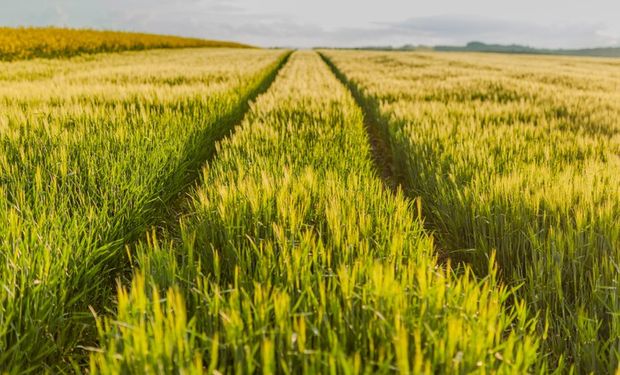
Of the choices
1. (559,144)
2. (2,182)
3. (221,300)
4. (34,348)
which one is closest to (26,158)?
(2,182)

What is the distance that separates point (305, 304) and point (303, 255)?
19 cm

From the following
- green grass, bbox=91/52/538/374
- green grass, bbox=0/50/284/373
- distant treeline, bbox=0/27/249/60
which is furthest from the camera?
distant treeline, bbox=0/27/249/60

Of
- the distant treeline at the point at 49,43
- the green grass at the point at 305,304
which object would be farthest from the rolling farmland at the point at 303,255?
the distant treeline at the point at 49,43

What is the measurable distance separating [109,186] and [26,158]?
52cm

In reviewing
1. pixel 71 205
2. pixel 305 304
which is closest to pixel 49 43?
Answer: pixel 71 205

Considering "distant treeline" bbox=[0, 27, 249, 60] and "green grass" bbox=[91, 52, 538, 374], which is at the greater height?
"distant treeline" bbox=[0, 27, 249, 60]

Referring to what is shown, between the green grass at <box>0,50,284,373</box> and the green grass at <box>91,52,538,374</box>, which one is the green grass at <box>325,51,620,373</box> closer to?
the green grass at <box>91,52,538,374</box>

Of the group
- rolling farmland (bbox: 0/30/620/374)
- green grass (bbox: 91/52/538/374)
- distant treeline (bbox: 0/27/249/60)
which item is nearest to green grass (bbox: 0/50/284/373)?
rolling farmland (bbox: 0/30/620/374)

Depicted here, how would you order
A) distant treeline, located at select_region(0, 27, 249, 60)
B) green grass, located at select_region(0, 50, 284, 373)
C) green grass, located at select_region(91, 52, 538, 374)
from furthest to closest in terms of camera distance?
distant treeline, located at select_region(0, 27, 249, 60) < green grass, located at select_region(0, 50, 284, 373) < green grass, located at select_region(91, 52, 538, 374)

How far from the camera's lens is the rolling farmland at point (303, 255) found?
83 cm

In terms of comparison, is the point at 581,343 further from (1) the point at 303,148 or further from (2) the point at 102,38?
(2) the point at 102,38

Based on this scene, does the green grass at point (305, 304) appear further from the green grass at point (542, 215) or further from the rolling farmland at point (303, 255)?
the green grass at point (542, 215)

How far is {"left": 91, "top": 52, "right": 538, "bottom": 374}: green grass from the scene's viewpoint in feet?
2.53

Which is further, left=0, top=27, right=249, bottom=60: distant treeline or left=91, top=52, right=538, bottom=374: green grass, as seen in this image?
left=0, top=27, right=249, bottom=60: distant treeline
